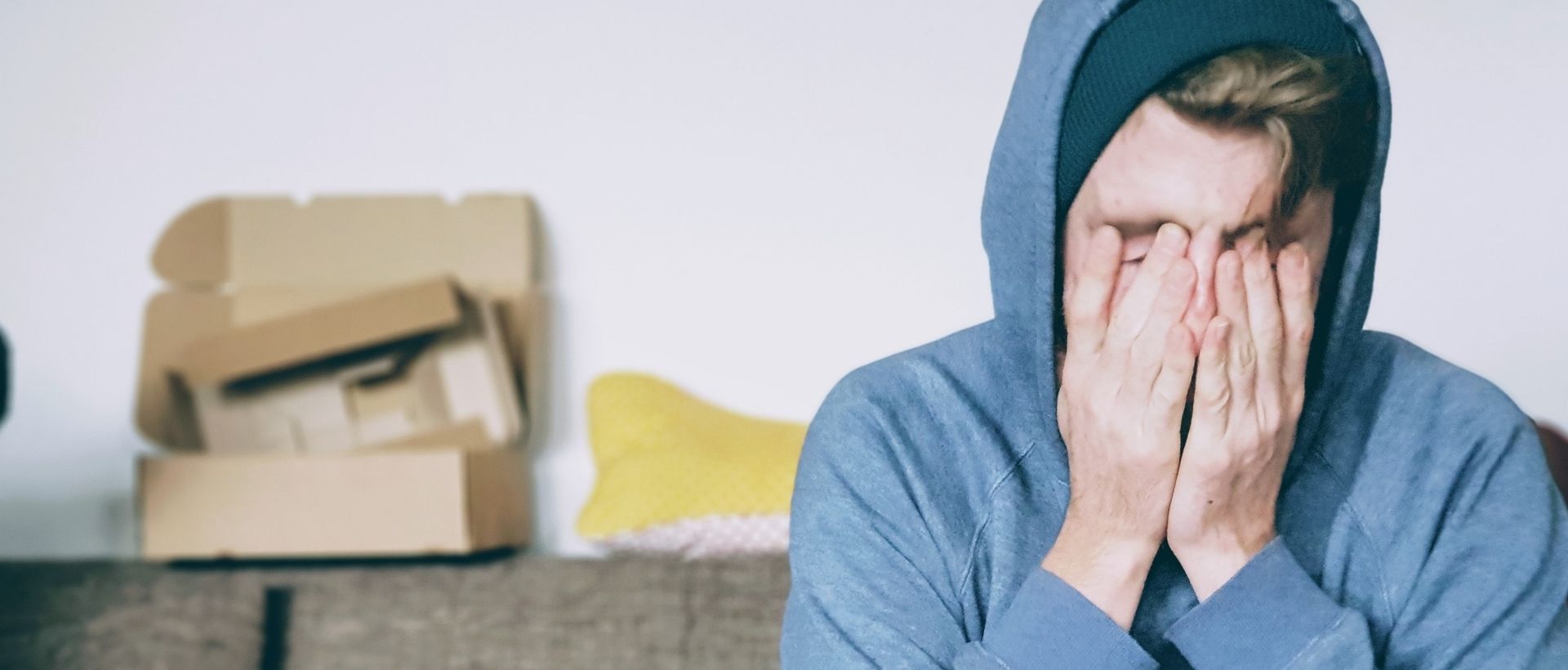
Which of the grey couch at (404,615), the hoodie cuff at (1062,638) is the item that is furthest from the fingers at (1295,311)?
the grey couch at (404,615)

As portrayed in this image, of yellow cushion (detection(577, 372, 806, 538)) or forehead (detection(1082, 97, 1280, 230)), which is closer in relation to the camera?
forehead (detection(1082, 97, 1280, 230))

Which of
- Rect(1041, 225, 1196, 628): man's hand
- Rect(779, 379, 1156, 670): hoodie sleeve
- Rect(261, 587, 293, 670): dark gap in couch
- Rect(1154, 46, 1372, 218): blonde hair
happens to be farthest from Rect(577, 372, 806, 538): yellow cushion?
Rect(1154, 46, 1372, 218): blonde hair

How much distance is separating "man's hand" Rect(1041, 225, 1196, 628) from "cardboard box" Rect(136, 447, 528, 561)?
1060 mm

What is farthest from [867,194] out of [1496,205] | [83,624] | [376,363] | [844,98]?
[83,624]

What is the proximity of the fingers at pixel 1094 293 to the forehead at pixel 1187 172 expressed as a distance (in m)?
0.02

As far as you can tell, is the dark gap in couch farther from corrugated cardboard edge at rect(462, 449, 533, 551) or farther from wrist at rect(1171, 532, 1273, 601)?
wrist at rect(1171, 532, 1273, 601)

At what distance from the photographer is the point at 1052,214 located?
3.19ft

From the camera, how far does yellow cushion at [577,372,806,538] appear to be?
6.08 ft

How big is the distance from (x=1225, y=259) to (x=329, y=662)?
1.37 meters

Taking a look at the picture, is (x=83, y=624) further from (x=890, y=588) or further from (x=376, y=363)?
(x=890, y=588)

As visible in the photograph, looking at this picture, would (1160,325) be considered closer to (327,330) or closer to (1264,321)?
(1264,321)

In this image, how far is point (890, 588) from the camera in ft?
3.14

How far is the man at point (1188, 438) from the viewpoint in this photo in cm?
91

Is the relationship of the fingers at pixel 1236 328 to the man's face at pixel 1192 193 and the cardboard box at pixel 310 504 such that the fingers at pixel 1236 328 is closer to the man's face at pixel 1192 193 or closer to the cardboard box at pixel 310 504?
the man's face at pixel 1192 193
